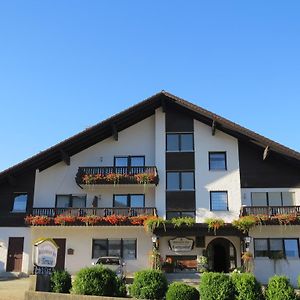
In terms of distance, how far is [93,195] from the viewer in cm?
3016

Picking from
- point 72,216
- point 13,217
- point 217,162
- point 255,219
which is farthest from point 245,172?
point 13,217

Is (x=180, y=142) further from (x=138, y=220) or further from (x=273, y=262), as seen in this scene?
(x=273, y=262)

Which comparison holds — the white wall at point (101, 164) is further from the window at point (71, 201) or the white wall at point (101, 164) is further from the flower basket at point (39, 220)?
the flower basket at point (39, 220)

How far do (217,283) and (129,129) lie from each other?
17007 millimetres

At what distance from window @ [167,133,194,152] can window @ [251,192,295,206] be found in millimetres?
5051

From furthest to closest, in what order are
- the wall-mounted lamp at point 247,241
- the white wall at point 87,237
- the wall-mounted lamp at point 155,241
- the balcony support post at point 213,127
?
1. the balcony support post at point 213,127
2. the white wall at point 87,237
3. the wall-mounted lamp at point 155,241
4. the wall-mounted lamp at point 247,241

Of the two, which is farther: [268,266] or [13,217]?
[13,217]

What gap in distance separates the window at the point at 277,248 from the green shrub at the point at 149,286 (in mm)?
12918

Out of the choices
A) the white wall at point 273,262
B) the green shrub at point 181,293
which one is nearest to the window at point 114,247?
the white wall at point 273,262

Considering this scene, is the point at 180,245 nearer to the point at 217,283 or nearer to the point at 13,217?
the point at 13,217

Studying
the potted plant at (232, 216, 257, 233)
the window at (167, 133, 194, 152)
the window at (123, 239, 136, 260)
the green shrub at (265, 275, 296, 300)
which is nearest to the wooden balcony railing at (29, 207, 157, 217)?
the window at (123, 239, 136, 260)

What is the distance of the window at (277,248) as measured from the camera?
27641 mm

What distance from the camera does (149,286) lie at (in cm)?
1602

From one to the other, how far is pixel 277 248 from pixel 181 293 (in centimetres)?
1390
